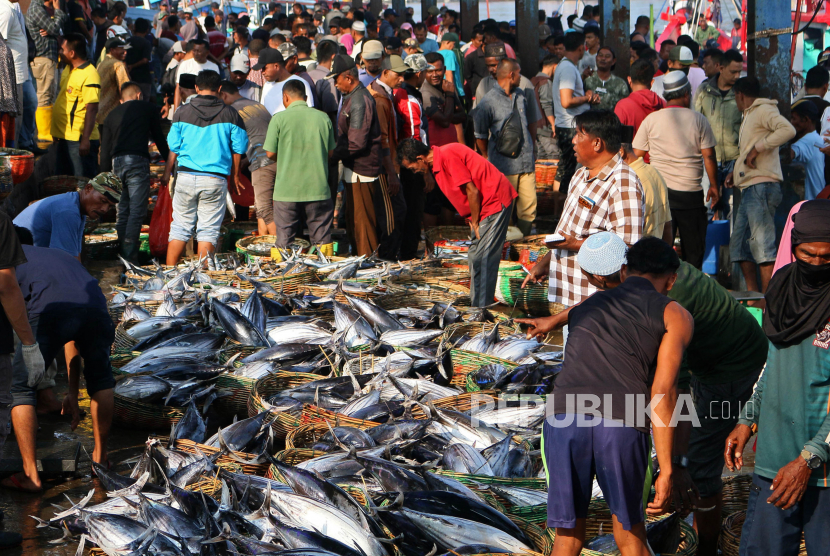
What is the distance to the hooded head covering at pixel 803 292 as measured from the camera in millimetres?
2719

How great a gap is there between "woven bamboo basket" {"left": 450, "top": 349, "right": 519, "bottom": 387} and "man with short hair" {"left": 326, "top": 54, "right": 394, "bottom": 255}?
2993 mm

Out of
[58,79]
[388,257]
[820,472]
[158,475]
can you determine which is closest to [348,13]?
[58,79]

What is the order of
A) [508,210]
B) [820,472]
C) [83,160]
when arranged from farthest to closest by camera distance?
[83,160] < [508,210] < [820,472]

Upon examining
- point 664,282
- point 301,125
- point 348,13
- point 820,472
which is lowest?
point 820,472

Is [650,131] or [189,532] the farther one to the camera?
[650,131]

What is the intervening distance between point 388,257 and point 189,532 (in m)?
5.43

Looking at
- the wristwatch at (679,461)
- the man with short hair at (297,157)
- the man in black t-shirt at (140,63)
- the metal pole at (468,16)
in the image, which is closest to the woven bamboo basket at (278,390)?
the wristwatch at (679,461)

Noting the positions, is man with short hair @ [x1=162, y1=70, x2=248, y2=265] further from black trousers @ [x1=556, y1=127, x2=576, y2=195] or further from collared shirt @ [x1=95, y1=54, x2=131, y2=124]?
black trousers @ [x1=556, y1=127, x2=576, y2=195]

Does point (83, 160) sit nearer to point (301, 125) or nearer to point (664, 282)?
point (301, 125)

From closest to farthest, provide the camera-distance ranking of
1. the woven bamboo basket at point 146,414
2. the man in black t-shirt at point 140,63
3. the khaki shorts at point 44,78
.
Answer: the woven bamboo basket at point 146,414 → the khaki shorts at point 44,78 → the man in black t-shirt at point 140,63

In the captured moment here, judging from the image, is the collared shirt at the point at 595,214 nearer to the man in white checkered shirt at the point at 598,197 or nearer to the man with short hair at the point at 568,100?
the man in white checkered shirt at the point at 598,197

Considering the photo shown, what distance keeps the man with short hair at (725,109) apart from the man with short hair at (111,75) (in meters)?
6.43

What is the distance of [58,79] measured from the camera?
10.5 meters

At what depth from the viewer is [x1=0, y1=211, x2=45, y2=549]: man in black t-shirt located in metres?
3.73
